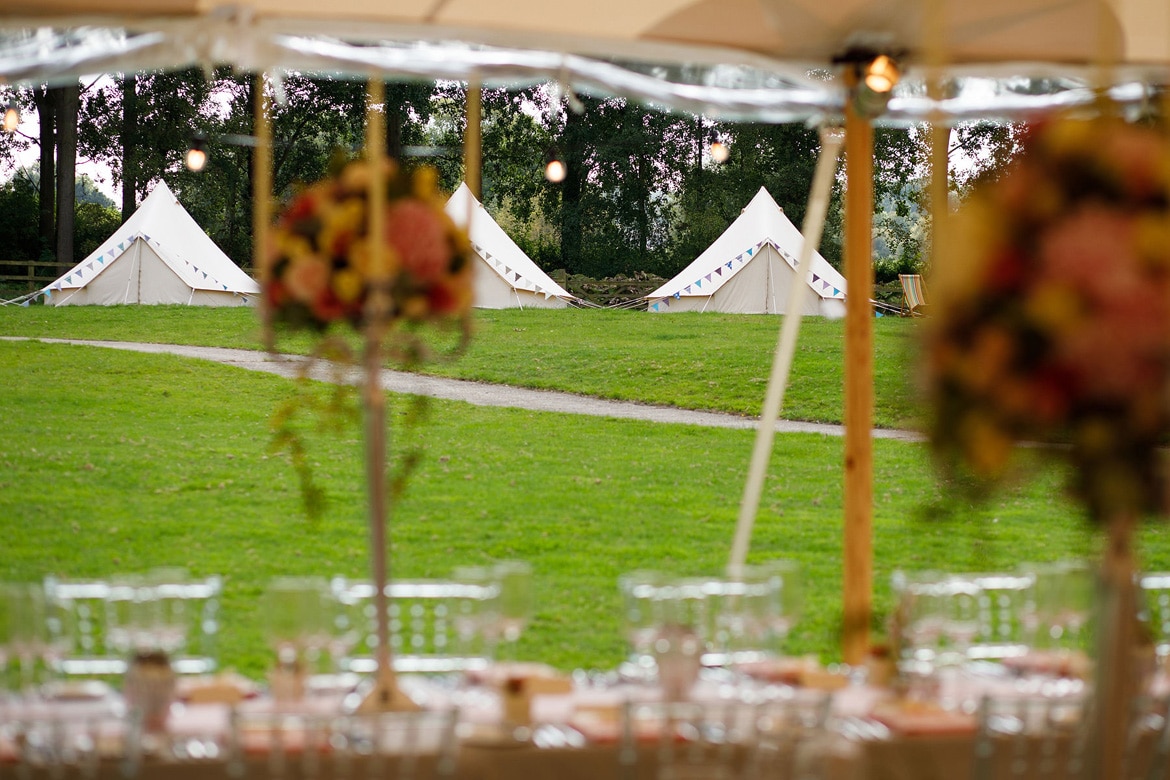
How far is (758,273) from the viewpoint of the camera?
20344mm

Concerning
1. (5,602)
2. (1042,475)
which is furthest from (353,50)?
(1042,475)

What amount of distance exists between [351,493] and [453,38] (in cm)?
670

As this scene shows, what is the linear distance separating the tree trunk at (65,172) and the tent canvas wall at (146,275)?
1812mm

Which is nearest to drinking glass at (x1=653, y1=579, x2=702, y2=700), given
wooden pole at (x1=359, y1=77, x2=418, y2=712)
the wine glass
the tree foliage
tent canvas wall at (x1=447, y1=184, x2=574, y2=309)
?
the wine glass

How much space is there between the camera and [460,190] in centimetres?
2094

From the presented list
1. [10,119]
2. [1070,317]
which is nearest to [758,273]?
[10,119]

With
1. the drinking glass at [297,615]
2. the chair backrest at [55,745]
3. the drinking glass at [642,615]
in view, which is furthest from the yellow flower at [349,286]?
the drinking glass at [642,615]

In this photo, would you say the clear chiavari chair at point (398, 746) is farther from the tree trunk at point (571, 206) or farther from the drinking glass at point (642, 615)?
the tree trunk at point (571, 206)

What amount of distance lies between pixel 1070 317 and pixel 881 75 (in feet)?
11.0

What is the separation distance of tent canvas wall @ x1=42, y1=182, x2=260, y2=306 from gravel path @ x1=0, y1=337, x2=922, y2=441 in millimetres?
3549

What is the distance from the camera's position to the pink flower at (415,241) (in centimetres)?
367

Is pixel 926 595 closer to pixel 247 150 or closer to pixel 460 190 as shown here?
pixel 460 190

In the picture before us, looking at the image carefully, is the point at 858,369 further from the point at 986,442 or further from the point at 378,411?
the point at 986,442

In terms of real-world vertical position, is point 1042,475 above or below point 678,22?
below
